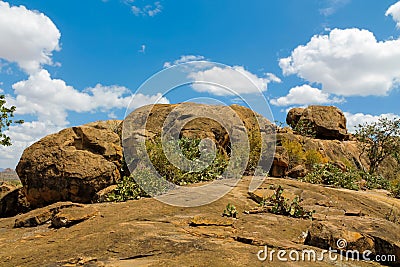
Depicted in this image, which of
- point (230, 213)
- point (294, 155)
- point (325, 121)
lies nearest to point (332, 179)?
point (294, 155)

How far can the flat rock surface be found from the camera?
392 cm

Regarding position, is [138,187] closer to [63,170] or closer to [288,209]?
[63,170]

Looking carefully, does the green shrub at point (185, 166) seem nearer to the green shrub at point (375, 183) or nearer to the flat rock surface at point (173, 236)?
the flat rock surface at point (173, 236)

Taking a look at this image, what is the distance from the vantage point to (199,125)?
539 inches

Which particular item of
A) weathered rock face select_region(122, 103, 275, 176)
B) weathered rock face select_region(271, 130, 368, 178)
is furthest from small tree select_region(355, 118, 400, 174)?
weathered rock face select_region(122, 103, 275, 176)

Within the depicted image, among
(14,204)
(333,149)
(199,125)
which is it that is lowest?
(14,204)

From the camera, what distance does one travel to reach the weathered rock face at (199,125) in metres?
13.4

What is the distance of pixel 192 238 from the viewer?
183 inches

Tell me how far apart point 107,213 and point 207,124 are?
25.4 feet

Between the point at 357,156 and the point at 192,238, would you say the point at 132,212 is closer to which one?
the point at 192,238

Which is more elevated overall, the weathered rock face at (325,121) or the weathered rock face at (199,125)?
the weathered rock face at (325,121)

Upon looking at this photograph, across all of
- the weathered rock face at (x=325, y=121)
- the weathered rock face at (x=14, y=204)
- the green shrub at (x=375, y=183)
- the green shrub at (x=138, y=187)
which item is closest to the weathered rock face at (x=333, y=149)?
the weathered rock face at (x=325, y=121)

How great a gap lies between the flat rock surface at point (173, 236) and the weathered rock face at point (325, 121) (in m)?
26.1

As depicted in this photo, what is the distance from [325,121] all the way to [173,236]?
30542mm
